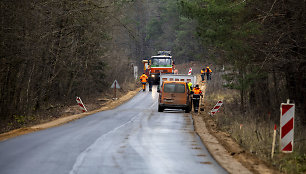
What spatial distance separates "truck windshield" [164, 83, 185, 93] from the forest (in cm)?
305

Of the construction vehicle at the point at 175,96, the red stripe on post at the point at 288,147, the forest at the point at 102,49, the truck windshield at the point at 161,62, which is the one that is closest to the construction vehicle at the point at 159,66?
the truck windshield at the point at 161,62

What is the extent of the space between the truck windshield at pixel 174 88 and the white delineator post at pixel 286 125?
1883cm

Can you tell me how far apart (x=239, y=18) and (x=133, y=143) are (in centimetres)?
1368

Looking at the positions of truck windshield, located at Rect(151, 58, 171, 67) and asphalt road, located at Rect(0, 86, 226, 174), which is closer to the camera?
asphalt road, located at Rect(0, 86, 226, 174)

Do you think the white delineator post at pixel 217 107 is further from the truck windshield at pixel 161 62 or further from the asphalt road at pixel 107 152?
the truck windshield at pixel 161 62

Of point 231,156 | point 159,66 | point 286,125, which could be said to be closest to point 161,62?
point 159,66

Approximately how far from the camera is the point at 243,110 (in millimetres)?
32875

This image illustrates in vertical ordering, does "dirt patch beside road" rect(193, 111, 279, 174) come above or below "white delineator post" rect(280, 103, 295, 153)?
below

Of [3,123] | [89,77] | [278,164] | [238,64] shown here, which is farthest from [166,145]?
[89,77]

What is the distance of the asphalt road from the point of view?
1085 cm

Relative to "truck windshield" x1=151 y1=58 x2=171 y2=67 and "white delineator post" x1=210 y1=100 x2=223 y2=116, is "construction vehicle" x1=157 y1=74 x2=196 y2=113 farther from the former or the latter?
"truck windshield" x1=151 y1=58 x2=171 y2=67

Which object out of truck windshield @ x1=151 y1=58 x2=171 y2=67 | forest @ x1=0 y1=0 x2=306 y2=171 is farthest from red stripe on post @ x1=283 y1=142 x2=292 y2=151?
truck windshield @ x1=151 y1=58 x2=171 y2=67

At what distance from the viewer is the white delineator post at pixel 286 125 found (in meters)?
13.4

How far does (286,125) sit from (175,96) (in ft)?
61.6
